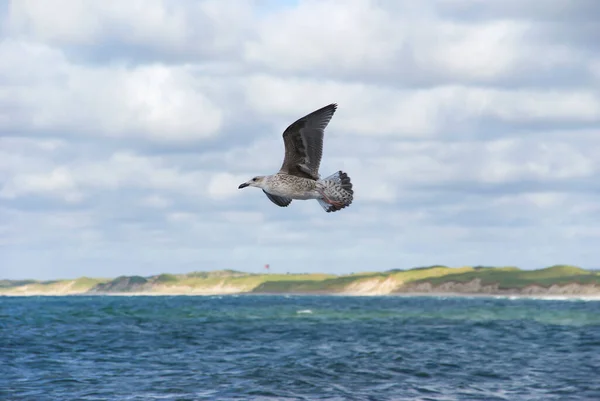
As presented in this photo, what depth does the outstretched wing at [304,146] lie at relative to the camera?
11.5 m

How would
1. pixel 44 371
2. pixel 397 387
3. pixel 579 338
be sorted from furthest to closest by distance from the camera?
pixel 579 338
pixel 44 371
pixel 397 387

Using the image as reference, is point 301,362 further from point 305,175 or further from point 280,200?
point 280,200

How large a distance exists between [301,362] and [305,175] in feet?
78.4

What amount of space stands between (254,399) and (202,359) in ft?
36.8

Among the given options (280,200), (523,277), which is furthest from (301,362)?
(523,277)

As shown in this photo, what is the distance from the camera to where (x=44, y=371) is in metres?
32.3

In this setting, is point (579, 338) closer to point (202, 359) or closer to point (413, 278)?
point (202, 359)

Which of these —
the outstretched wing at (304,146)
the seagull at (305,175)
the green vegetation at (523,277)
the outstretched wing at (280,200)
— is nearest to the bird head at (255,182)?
the seagull at (305,175)

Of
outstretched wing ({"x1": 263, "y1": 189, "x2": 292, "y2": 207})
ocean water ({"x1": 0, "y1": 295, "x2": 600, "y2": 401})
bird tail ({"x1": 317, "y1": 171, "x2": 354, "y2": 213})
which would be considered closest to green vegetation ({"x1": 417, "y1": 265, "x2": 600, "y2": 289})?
ocean water ({"x1": 0, "y1": 295, "x2": 600, "y2": 401})


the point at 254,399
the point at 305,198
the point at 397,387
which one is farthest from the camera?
the point at 397,387

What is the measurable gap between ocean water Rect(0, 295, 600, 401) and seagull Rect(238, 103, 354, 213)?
49.6 feet

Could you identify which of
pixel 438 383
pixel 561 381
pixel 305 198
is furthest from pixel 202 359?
pixel 305 198

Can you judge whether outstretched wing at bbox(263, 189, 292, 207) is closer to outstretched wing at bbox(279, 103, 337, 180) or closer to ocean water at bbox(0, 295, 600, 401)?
outstretched wing at bbox(279, 103, 337, 180)

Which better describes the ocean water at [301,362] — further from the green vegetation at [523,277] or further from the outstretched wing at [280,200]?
the green vegetation at [523,277]
